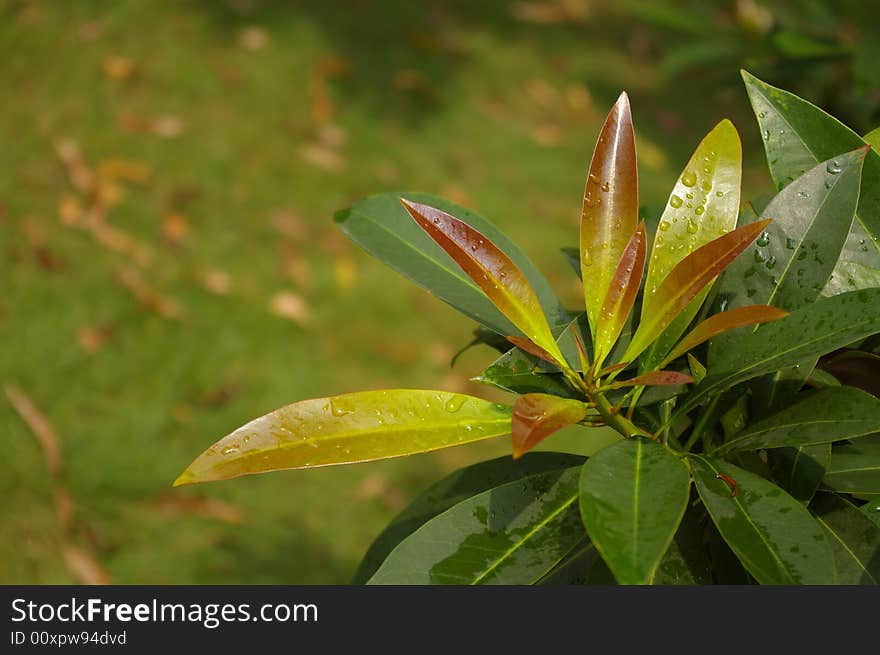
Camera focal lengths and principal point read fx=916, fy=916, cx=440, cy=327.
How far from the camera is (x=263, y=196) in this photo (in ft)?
11.3

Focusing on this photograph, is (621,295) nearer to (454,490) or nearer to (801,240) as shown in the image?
(801,240)

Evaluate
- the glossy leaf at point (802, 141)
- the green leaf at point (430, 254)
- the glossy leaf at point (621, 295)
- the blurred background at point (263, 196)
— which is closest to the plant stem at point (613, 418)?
the glossy leaf at point (621, 295)

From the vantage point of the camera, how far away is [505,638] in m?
0.80

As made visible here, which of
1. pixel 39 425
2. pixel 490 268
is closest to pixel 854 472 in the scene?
pixel 490 268

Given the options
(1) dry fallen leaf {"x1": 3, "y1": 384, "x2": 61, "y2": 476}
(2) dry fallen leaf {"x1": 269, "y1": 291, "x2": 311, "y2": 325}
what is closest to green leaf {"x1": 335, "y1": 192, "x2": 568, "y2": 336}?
(1) dry fallen leaf {"x1": 3, "y1": 384, "x2": 61, "y2": 476}

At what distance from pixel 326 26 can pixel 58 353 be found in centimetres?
214

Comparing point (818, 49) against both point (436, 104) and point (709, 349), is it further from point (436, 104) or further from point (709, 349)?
point (436, 104)

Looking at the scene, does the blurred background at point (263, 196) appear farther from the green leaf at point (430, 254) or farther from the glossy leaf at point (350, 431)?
the glossy leaf at point (350, 431)

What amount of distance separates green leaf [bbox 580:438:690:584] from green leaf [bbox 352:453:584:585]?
0.73 ft

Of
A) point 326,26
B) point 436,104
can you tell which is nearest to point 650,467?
point 436,104

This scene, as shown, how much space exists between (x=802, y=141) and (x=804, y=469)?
0.34 metres

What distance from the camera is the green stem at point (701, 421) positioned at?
3.02ft

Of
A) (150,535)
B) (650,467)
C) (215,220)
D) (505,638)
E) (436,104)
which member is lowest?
(150,535)

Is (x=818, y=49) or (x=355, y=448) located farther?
(x=818, y=49)
